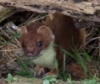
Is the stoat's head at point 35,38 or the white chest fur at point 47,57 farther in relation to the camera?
the white chest fur at point 47,57

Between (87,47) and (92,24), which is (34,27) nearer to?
(92,24)

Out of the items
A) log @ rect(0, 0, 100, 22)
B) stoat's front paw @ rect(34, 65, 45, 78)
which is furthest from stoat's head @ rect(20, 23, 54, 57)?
stoat's front paw @ rect(34, 65, 45, 78)

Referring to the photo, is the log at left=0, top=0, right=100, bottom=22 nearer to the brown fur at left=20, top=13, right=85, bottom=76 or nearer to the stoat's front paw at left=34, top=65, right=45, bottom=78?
the brown fur at left=20, top=13, right=85, bottom=76

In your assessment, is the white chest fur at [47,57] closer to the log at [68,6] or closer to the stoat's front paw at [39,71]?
the stoat's front paw at [39,71]

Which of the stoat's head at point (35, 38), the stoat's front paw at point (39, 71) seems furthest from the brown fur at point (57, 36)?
the stoat's front paw at point (39, 71)

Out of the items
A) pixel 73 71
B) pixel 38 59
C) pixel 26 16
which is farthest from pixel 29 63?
pixel 26 16

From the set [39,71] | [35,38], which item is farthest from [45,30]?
[39,71]

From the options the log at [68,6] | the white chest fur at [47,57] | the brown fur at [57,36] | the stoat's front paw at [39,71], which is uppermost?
the log at [68,6]
